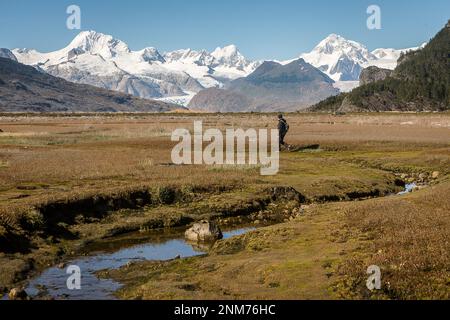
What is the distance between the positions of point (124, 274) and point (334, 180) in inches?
1287

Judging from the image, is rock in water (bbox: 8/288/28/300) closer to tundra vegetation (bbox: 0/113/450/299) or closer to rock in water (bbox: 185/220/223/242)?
tundra vegetation (bbox: 0/113/450/299)

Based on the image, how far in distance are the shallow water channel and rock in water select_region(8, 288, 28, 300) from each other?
540 millimetres

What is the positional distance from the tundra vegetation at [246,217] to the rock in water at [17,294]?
1911 millimetres

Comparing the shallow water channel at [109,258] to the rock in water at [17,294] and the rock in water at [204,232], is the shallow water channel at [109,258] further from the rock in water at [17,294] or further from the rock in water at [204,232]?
the rock in water at [204,232]

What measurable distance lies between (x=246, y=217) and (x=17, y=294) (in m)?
22.2

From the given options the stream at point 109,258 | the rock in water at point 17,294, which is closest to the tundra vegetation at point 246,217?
the stream at point 109,258

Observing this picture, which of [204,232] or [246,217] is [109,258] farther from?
[246,217]

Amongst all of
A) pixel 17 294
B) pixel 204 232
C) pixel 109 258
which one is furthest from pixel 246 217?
pixel 17 294

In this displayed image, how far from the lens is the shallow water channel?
23.4m

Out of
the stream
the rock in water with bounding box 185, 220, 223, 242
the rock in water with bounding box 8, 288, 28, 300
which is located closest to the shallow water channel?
the stream

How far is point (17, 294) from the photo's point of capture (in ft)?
72.1

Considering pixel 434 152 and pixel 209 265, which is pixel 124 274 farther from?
pixel 434 152

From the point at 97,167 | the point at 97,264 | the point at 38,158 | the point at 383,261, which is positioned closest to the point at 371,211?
the point at 383,261

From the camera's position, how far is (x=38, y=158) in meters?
68.0
